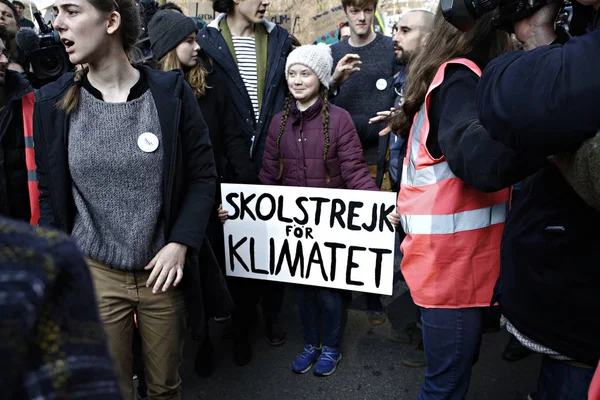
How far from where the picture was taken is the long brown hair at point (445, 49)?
1.53 metres

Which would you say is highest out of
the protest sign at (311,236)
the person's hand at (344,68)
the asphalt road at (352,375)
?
the person's hand at (344,68)

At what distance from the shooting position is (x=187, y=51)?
284 cm

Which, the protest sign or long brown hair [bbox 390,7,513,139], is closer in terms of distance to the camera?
long brown hair [bbox 390,7,513,139]

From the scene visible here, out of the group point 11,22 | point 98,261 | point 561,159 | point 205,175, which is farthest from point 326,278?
point 11,22

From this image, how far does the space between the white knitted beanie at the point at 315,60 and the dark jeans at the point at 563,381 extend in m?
2.10

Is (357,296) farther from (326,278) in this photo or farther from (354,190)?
(354,190)

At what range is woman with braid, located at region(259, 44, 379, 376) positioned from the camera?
285cm

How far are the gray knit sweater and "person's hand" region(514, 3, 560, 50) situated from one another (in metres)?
1.27

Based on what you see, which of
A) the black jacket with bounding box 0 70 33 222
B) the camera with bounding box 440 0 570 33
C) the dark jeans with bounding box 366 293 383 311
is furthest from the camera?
the dark jeans with bounding box 366 293 383 311

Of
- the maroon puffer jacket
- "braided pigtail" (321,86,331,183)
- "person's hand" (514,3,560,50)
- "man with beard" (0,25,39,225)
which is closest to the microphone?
"man with beard" (0,25,39,225)

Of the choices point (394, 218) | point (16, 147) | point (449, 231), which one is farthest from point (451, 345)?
point (16, 147)

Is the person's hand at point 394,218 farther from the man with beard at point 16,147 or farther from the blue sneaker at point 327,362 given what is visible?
the man with beard at point 16,147

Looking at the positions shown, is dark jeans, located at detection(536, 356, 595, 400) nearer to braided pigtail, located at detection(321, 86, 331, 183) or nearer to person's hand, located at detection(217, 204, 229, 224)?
braided pigtail, located at detection(321, 86, 331, 183)

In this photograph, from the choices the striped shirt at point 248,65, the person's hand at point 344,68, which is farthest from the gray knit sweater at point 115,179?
the person's hand at point 344,68
